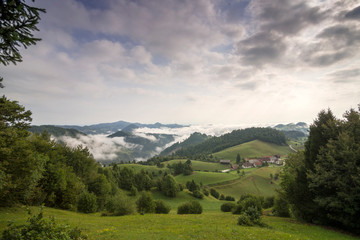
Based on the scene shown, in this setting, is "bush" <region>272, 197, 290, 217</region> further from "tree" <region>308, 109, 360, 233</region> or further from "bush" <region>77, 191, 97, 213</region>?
"bush" <region>77, 191, 97, 213</region>

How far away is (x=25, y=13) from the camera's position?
387 inches

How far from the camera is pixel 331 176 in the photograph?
23.4 m

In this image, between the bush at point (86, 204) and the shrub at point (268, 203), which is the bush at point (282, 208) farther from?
the bush at point (86, 204)

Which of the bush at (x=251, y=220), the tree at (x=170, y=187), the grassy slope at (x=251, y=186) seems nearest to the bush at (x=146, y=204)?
the bush at (x=251, y=220)

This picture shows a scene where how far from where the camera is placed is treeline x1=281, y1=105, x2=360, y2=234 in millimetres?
21984

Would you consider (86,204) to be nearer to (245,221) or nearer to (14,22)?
(245,221)

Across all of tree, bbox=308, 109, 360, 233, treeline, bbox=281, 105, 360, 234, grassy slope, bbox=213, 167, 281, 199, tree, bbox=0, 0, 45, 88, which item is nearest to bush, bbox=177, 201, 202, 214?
treeline, bbox=281, 105, 360, 234

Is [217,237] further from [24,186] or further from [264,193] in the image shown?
[264,193]

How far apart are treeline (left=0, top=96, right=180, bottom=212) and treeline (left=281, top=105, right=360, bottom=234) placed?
37910mm

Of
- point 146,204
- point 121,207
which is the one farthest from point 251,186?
point 121,207

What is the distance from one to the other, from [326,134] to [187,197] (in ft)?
263

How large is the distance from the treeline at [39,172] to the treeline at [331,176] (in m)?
37.9

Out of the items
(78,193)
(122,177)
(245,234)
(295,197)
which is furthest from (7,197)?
(122,177)

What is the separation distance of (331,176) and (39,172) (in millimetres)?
48662
